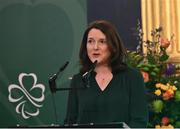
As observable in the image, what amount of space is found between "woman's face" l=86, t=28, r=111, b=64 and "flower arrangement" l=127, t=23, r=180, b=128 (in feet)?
2.18

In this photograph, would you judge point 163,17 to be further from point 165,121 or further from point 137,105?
point 137,105

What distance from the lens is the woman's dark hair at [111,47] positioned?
232 cm

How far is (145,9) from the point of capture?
4281 mm

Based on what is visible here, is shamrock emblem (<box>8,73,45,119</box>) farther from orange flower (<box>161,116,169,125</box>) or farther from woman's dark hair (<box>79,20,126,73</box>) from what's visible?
woman's dark hair (<box>79,20,126,73</box>)

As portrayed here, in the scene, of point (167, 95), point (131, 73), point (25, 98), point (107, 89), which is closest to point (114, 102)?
point (107, 89)

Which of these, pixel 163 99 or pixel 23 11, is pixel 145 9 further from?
pixel 163 99

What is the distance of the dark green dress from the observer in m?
2.22

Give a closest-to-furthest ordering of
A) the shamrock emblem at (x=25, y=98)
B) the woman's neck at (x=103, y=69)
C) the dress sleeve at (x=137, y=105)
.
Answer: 1. the dress sleeve at (x=137, y=105)
2. the woman's neck at (x=103, y=69)
3. the shamrock emblem at (x=25, y=98)

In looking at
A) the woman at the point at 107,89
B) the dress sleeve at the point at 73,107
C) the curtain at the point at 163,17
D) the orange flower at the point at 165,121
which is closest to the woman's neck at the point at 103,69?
the woman at the point at 107,89

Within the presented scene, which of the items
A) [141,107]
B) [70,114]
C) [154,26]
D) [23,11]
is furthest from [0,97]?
[141,107]

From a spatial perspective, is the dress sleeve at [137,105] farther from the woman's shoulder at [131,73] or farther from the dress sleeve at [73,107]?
the dress sleeve at [73,107]

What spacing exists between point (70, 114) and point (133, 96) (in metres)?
0.38

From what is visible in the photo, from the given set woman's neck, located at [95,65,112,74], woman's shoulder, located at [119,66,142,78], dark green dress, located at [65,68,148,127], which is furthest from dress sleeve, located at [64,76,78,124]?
woman's shoulder, located at [119,66,142,78]

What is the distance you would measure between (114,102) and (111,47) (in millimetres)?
313
